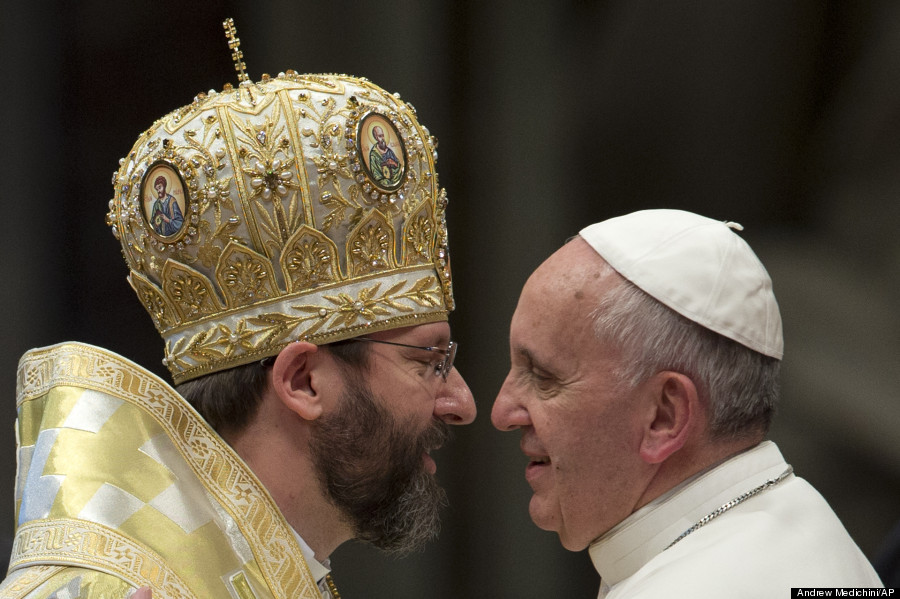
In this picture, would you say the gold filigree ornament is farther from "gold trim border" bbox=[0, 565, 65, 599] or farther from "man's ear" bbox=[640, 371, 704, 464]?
"man's ear" bbox=[640, 371, 704, 464]

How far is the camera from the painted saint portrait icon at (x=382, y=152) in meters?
2.92

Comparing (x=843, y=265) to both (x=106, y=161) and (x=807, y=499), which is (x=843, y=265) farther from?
(x=106, y=161)

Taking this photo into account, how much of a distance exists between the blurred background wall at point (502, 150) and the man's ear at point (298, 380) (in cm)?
249

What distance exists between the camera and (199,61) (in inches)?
210

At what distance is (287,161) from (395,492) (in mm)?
924

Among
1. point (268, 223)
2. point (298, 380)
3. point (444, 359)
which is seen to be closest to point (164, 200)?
point (268, 223)

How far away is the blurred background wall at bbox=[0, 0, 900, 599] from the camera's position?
491 centimetres

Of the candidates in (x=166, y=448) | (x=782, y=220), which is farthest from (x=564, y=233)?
(x=166, y=448)

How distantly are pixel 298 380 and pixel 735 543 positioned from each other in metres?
1.21

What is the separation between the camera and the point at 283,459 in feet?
9.31

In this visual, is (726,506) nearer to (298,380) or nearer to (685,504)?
(685,504)

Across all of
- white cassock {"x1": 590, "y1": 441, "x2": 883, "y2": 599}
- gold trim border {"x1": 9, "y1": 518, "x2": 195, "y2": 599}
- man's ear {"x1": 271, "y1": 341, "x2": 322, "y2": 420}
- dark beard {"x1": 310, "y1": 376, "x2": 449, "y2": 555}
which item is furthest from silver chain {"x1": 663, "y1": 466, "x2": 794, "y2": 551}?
gold trim border {"x1": 9, "y1": 518, "x2": 195, "y2": 599}

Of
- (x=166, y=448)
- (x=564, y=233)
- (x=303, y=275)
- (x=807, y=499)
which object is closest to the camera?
(x=807, y=499)

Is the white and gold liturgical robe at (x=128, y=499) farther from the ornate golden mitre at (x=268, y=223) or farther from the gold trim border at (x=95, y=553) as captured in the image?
the ornate golden mitre at (x=268, y=223)
